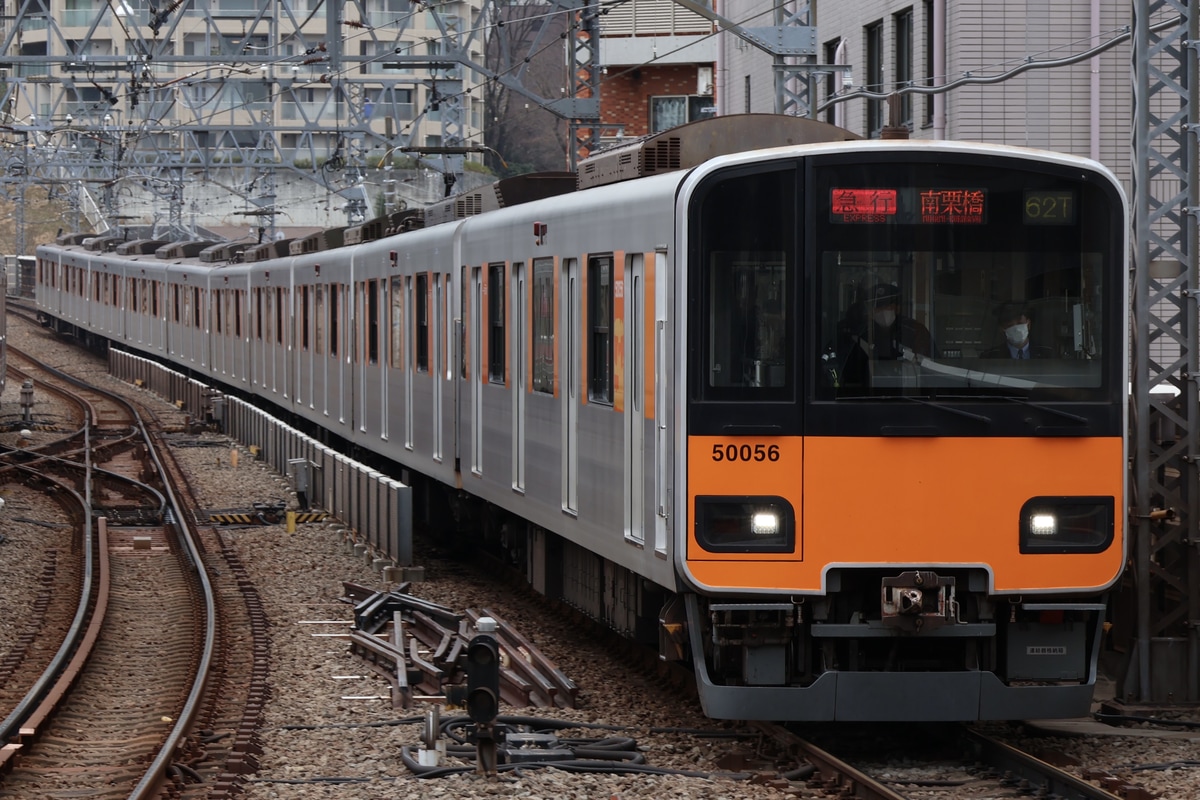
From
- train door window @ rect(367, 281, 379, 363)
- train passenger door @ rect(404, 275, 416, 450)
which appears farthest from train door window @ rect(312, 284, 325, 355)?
train passenger door @ rect(404, 275, 416, 450)

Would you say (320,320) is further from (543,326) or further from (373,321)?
(543,326)

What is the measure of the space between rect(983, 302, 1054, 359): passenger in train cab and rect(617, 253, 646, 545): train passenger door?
1677mm

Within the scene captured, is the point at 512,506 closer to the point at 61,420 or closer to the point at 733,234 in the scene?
the point at 733,234

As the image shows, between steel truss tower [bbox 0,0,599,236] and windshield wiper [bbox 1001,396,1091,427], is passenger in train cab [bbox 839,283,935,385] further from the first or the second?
steel truss tower [bbox 0,0,599,236]

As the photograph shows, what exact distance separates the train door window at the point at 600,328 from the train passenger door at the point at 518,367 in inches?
65.0

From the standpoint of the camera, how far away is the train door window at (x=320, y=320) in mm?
21753

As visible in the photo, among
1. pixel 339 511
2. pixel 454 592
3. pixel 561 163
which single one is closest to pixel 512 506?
pixel 454 592

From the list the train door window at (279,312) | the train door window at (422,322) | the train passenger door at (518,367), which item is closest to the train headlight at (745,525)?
the train passenger door at (518,367)

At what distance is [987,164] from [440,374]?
23.4 feet

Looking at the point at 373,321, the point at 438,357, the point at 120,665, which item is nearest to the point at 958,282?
the point at 120,665

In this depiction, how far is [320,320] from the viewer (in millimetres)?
21984

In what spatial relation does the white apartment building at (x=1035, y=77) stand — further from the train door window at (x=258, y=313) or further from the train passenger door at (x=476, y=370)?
the train door window at (x=258, y=313)

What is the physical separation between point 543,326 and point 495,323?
1545mm

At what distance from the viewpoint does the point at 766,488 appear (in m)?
8.09
